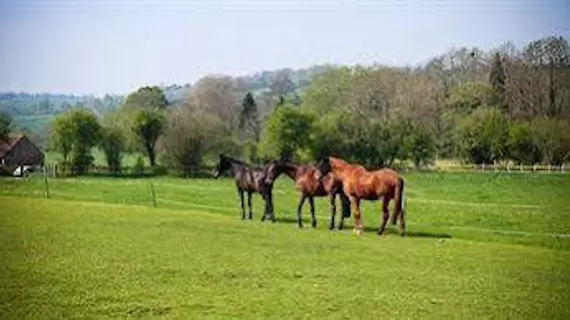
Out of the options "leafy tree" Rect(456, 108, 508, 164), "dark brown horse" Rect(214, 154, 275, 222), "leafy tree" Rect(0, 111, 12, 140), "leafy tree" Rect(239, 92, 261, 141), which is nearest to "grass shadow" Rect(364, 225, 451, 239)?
"leafy tree" Rect(456, 108, 508, 164)

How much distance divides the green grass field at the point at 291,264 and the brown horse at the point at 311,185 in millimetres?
594

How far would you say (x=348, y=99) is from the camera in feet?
130

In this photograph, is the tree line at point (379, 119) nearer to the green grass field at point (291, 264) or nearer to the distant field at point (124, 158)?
the distant field at point (124, 158)

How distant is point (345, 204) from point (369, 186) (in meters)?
1.22

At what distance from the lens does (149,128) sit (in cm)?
3058

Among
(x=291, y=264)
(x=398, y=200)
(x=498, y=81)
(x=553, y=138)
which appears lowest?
(x=291, y=264)

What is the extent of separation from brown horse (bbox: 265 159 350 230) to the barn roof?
16.3 feet

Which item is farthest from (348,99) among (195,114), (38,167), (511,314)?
(511,314)

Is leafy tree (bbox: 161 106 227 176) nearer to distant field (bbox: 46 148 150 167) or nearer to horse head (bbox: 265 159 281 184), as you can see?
distant field (bbox: 46 148 150 167)

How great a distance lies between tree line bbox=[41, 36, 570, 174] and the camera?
9203mm

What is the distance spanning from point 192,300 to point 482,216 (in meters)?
9.20

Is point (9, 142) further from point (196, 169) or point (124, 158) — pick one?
point (196, 169)

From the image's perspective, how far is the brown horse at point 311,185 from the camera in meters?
13.3

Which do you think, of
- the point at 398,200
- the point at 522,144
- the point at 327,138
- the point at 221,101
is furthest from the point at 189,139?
the point at 522,144
